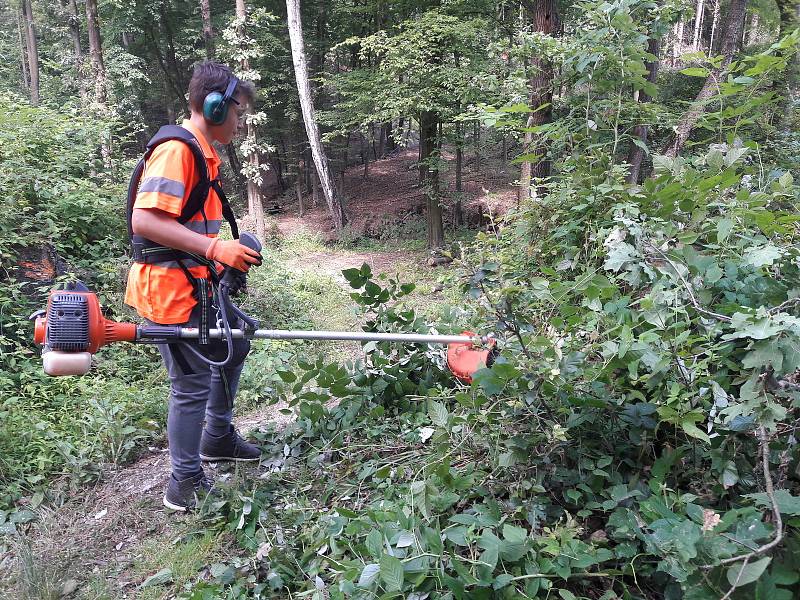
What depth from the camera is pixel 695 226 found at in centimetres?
249

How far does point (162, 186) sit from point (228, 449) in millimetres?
1782

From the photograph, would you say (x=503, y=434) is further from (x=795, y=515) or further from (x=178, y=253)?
(x=178, y=253)

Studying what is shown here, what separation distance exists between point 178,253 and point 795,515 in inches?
117

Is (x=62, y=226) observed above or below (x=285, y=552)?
above

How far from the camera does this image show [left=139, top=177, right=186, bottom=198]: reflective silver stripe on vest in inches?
110

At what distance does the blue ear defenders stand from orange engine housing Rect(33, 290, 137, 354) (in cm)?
122

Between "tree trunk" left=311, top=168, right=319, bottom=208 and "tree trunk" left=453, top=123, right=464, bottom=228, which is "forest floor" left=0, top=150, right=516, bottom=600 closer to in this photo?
"tree trunk" left=453, top=123, right=464, bottom=228

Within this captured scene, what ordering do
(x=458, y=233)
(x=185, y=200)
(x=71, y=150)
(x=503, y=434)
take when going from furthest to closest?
(x=458, y=233), (x=71, y=150), (x=185, y=200), (x=503, y=434)

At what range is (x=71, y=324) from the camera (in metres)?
2.71

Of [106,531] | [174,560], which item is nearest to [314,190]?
[106,531]

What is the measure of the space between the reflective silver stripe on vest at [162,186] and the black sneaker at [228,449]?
164cm

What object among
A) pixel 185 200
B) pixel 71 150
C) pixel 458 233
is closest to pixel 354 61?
pixel 458 233

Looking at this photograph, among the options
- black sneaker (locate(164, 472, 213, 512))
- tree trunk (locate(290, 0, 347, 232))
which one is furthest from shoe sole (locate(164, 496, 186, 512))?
tree trunk (locate(290, 0, 347, 232))

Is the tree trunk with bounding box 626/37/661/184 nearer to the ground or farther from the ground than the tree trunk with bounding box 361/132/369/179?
farther from the ground
